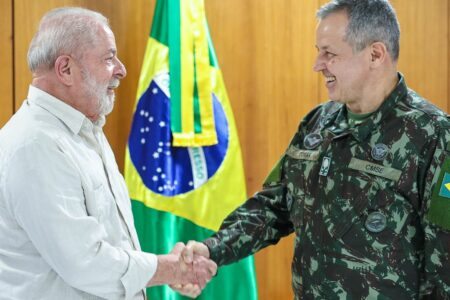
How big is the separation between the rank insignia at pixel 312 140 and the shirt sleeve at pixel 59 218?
0.80m

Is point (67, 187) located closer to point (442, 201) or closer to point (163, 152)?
point (442, 201)

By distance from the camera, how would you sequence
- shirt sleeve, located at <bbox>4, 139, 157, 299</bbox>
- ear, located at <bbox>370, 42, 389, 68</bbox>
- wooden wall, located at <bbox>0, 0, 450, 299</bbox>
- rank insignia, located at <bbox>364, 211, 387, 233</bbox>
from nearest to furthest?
shirt sleeve, located at <bbox>4, 139, 157, 299</bbox>, rank insignia, located at <bbox>364, 211, 387, 233</bbox>, ear, located at <bbox>370, 42, 389, 68</bbox>, wooden wall, located at <bbox>0, 0, 450, 299</bbox>

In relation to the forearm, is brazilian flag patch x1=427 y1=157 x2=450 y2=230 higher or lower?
higher

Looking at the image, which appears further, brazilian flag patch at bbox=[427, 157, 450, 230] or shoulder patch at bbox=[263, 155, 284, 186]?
shoulder patch at bbox=[263, 155, 284, 186]

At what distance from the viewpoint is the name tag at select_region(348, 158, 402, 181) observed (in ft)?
7.19

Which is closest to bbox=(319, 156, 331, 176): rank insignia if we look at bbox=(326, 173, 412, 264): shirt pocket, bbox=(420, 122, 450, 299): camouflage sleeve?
bbox=(326, 173, 412, 264): shirt pocket

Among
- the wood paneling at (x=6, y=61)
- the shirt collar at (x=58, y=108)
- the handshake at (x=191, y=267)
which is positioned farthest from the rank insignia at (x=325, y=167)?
the wood paneling at (x=6, y=61)

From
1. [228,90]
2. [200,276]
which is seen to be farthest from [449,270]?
[228,90]

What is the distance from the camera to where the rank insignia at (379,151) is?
7.34 ft

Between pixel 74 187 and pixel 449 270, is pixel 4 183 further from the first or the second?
pixel 449 270

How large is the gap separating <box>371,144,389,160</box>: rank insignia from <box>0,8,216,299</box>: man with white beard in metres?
0.78

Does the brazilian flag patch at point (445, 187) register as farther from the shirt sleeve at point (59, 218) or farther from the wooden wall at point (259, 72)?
the wooden wall at point (259, 72)

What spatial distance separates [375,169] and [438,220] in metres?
0.26

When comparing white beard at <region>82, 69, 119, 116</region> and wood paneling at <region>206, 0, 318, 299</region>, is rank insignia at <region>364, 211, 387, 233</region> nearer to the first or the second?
white beard at <region>82, 69, 119, 116</region>
